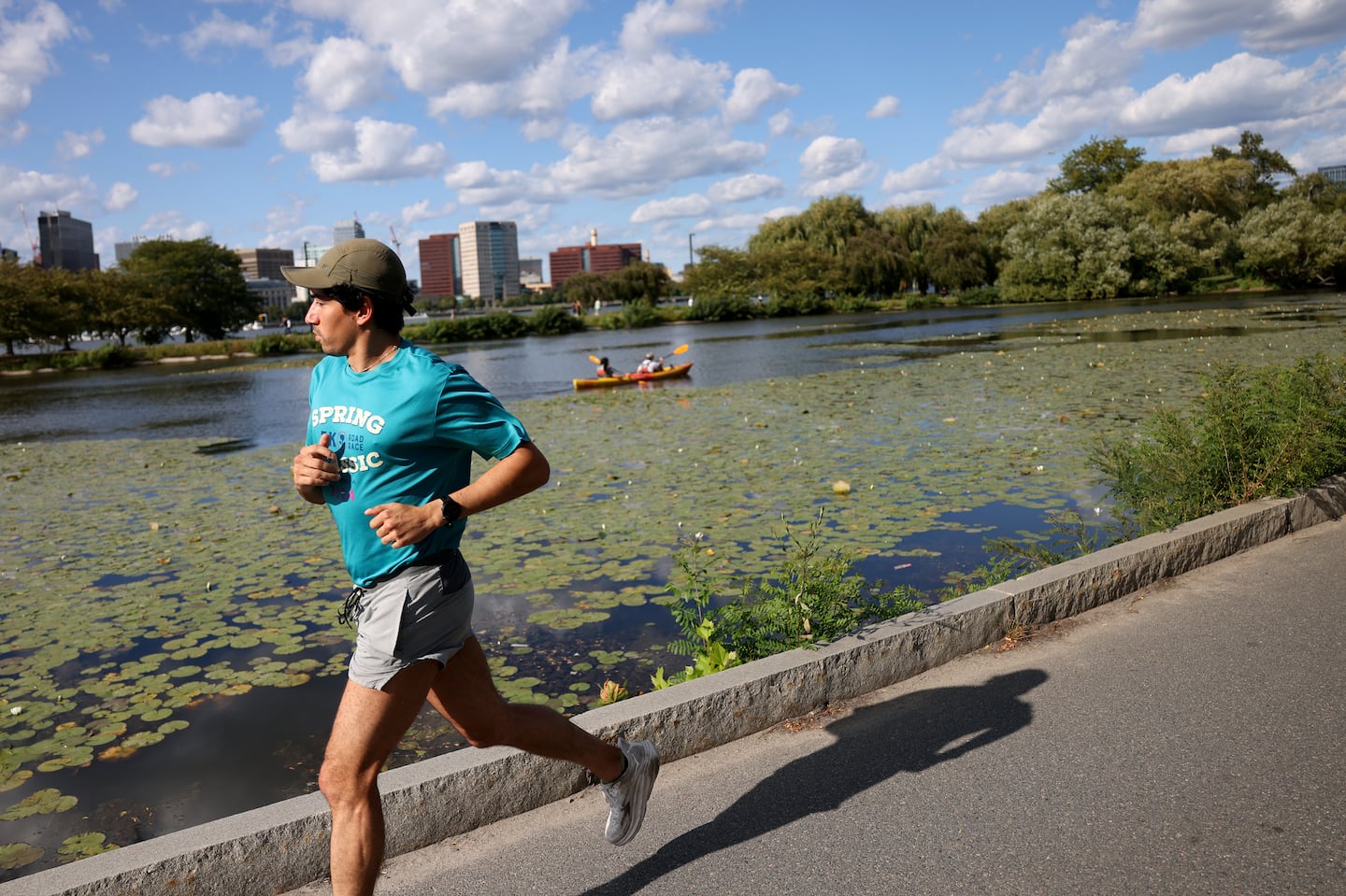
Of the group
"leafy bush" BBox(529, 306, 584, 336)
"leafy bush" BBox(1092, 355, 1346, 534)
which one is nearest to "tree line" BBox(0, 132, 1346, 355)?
"leafy bush" BBox(529, 306, 584, 336)

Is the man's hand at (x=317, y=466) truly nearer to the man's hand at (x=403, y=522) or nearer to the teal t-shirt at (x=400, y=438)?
the teal t-shirt at (x=400, y=438)

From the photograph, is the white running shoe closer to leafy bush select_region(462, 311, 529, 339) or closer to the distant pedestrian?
the distant pedestrian

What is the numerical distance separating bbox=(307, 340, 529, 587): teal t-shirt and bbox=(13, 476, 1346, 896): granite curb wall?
98 centimetres

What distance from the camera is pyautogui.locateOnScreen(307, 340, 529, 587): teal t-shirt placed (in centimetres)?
259

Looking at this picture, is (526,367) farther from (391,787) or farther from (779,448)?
(391,787)

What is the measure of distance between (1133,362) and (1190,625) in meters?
17.9

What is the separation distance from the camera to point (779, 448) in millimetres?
12430

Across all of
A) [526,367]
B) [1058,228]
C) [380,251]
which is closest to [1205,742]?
[380,251]

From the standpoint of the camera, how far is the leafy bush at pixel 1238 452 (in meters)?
6.26

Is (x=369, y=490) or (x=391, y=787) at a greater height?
(x=369, y=490)

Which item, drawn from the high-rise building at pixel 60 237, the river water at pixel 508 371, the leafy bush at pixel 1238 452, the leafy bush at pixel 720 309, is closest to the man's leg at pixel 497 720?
the leafy bush at pixel 1238 452

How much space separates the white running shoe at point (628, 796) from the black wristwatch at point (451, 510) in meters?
1.09

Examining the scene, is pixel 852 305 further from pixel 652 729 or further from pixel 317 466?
pixel 317 466

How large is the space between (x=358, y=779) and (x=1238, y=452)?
231 inches
